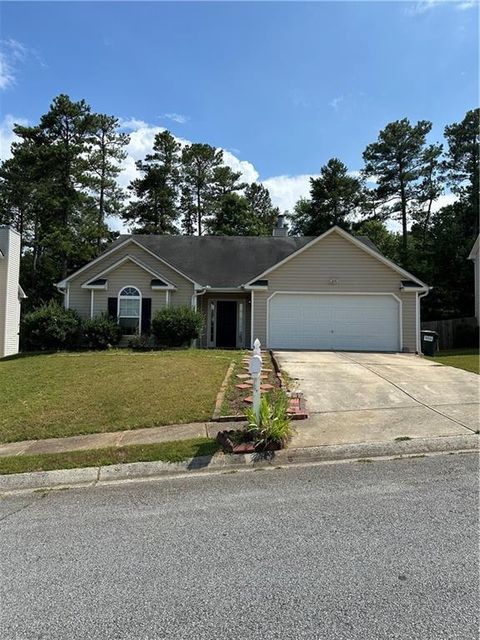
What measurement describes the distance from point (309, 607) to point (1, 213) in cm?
4136

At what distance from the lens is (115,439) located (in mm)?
6621

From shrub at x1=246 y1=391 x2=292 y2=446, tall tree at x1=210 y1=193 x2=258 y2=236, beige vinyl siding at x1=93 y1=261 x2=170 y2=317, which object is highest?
tall tree at x1=210 y1=193 x2=258 y2=236

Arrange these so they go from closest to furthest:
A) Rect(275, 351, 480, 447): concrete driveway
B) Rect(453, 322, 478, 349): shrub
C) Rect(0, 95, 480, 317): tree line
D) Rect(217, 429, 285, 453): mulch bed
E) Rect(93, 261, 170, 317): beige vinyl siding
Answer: Rect(217, 429, 285, 453): mulch bed < Rect(275, 351, 480, 447): concrete driveway < Rect(93, 261, 170, 317): beige vinyl siding < Rect(453, 322, 478, 349): shrub < Rect(0, 95, 480, 317): tree line

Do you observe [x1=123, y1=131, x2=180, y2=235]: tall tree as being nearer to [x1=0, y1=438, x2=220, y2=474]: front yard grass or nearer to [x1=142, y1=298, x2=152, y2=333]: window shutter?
[x1=142, y1=298, x2=152, y2=333]: window shutter

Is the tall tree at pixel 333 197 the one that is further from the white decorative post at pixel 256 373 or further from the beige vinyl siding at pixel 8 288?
the white decorative post at pixel 256 373

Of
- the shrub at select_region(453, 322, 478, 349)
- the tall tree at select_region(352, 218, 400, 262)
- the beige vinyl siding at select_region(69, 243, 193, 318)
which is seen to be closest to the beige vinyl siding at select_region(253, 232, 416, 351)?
the beige vinyl siding at select_region(69, 243, 193, 318)

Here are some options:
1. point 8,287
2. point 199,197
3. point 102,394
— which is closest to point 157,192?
point 199,197

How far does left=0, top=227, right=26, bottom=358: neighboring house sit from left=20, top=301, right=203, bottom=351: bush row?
2988 millimetres

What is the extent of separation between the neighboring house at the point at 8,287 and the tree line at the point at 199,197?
41.5 ft

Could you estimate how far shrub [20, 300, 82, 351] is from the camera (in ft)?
54.9

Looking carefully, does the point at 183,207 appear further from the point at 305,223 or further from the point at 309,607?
the point at 309,607

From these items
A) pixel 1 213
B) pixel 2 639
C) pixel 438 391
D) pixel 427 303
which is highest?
Result: pixel 1 213

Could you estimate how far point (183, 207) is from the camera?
1681 inches

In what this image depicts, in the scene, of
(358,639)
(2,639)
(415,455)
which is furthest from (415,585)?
(415,455)
